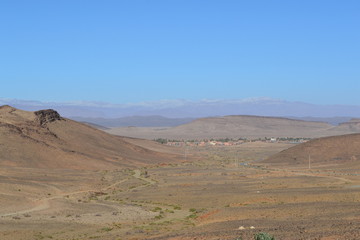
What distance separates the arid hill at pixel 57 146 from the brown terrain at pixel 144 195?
26cm

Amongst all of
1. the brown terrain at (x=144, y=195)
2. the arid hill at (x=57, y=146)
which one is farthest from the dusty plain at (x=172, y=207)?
the arid hill at (x=57, y=146)

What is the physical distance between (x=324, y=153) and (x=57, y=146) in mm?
46867

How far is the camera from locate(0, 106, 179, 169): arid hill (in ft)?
281

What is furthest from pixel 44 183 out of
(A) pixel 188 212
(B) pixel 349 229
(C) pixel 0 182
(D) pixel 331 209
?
(B) pixel 349 229

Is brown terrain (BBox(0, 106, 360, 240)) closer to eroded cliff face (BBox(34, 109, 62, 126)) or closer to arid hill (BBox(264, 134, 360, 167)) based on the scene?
arid hill (BBox(264, 134, 360, 167))

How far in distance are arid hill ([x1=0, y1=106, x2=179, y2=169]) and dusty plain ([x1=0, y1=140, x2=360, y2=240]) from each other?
1120 centimetres

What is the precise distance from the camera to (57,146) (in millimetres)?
96750

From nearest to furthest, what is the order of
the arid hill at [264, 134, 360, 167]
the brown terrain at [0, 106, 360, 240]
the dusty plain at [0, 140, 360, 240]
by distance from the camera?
the dusty plain at [0, 140, 360, 240] < the brown terrain at [0, 106, 360, 240] < the arid hill at [264, 134, 360, 167]

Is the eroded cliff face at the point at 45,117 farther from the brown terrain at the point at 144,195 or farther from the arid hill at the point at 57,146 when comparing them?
the brown terrain at the point at 144,195

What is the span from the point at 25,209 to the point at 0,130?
47452 millimetres

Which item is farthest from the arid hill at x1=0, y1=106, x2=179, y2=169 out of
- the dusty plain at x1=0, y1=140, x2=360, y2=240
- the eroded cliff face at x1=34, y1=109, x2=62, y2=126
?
the dusty plain at x1=0, y1=140, x2=360, y2=240

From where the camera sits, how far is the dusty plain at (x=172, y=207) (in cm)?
3297

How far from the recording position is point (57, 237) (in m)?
35.2

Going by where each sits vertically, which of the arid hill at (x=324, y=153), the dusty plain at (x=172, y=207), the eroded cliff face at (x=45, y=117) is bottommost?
the dusty plain at (x=172, y=207)
